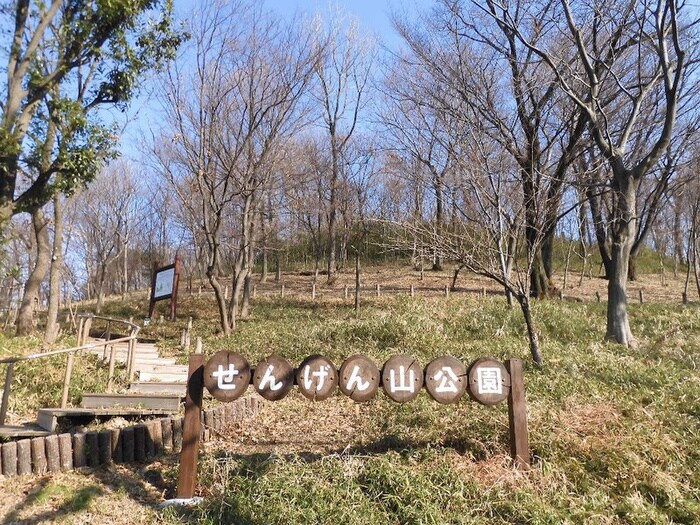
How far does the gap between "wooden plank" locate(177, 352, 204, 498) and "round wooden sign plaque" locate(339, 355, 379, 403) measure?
1.23m

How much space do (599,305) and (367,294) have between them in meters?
8.62

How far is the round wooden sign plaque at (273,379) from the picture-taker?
4.59 metres

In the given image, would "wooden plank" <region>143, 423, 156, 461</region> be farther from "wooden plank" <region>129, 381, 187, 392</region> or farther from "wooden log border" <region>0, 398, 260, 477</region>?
"wooden plank" <region>129, 381, 187, 392</region>

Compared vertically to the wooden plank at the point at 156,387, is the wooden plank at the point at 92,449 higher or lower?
lower

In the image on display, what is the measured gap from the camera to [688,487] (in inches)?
166

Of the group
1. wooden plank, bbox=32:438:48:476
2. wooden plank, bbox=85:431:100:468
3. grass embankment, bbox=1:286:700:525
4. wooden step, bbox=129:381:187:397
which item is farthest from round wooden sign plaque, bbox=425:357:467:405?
wooden step, bbox=129:381:187:397

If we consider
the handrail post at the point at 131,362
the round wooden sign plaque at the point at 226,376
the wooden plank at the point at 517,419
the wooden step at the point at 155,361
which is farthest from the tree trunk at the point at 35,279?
the wooden plank at the point at 517,419

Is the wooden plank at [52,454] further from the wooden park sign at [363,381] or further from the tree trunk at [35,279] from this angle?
the tree trunk at [35,279]

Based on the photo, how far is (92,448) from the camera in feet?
17.6

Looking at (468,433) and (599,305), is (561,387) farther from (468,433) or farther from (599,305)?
(599,305)

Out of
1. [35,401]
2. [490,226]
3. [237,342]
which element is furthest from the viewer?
[237,342]

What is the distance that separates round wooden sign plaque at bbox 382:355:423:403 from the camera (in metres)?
4.62

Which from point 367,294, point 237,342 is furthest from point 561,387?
point 367,294

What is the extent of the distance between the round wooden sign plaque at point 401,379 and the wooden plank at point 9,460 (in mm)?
3505
